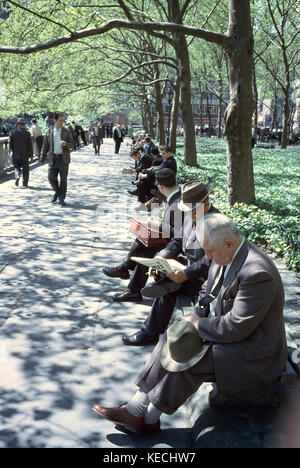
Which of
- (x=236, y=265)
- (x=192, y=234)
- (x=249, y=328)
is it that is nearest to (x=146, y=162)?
(x=192, y=234)

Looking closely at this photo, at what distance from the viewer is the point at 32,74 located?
69.6 feet

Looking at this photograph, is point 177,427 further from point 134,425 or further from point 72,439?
point 72,439

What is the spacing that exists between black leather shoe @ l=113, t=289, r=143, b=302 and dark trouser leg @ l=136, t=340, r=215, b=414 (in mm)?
2756

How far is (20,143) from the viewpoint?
48.8ft

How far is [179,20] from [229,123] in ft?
24.5

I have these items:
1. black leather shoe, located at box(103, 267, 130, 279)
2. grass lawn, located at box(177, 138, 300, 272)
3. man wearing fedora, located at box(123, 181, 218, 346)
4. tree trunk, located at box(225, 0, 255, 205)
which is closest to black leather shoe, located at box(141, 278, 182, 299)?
man wearing fedora, located at box(123, 181, 218, 346)

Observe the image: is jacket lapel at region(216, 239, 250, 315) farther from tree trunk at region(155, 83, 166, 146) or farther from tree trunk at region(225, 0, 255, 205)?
tree trunk at region(155, 83, 166, 146)

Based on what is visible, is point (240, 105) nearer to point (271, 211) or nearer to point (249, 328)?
point (271, 211)

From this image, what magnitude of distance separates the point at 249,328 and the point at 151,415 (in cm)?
96

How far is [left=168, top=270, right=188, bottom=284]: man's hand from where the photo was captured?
4.74 m

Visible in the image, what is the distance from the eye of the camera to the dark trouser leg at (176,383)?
130 inches

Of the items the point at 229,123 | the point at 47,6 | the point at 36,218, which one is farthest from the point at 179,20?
the point at 36,218

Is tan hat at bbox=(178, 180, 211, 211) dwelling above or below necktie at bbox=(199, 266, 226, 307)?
above

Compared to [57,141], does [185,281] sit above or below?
below
